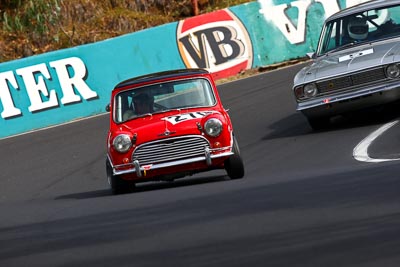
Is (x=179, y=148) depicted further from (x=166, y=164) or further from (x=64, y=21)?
(x=64, y=21)

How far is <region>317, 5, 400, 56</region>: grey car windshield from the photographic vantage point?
16.2m

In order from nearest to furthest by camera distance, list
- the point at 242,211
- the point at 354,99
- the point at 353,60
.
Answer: the point at 242,211, the point at 354,99, the point at 353,60

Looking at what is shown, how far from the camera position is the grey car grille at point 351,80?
610 inches

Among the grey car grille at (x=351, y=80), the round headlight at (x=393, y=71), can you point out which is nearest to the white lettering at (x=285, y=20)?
the grey car grille at (x=351, y=80)

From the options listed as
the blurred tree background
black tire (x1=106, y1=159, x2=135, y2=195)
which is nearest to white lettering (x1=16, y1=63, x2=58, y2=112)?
the blurred tree background

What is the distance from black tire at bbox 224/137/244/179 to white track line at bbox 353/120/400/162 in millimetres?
1524

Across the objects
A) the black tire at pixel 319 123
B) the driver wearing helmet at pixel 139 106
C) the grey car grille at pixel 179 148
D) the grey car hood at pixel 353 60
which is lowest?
the black tire at pixel 319 123

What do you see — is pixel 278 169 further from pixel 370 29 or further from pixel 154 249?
pixel 154 249

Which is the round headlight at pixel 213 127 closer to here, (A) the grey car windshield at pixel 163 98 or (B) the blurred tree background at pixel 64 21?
(A) the grey car windshield at pixel 163 98

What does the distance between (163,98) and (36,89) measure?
9.96 meters

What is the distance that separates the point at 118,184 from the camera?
13031 mm

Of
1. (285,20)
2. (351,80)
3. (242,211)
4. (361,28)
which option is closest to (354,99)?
(351,80)

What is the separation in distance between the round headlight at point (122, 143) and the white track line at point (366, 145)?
9.13ft

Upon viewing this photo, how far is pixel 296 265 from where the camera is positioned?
6457 millimetres
